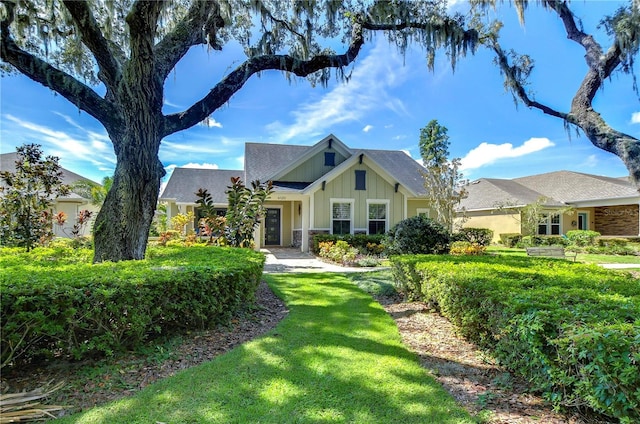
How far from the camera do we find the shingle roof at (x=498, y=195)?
22.2 metres

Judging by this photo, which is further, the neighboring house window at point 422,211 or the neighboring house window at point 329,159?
A: the neighboring house window at point 422,211

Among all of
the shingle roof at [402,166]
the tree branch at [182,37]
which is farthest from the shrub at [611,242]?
the tree branch at [182,37]

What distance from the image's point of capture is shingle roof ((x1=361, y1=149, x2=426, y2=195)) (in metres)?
19.0

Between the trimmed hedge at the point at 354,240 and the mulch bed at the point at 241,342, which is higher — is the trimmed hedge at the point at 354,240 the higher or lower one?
the higher one

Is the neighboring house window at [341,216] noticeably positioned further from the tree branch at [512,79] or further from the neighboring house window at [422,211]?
the tree branch at [512,79]

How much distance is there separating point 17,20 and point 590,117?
14.3 metres

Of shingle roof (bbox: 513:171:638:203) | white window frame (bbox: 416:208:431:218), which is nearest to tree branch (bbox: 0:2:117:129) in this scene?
white window frame (bbox: 416:208:431:218)

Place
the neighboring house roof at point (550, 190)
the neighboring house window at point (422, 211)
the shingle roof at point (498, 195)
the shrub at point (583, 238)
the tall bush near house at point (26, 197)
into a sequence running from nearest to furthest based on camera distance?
the tall bush near house at point (26, 197)
the neighboring house window at point (422, 211)
the shrub at point (583, 238)
the neighboring house roof at point (550, 190)
the shingle roof at point (498, 195)

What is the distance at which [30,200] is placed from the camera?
28.5ft

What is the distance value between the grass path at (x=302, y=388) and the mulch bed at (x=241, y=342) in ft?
0.57

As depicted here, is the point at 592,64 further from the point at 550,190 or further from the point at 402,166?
the point at 550,190

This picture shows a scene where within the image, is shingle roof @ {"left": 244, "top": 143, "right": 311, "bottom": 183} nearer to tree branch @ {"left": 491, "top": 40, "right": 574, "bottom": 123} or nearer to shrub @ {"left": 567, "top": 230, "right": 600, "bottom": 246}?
tree branch @ {"left": 491, "top": 40, "right": 574, "bottom": 123}

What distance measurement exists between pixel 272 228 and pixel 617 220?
2350 cm

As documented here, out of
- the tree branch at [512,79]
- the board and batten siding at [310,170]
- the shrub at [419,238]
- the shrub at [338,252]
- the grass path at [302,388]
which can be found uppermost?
the tree branch at [512,79]
